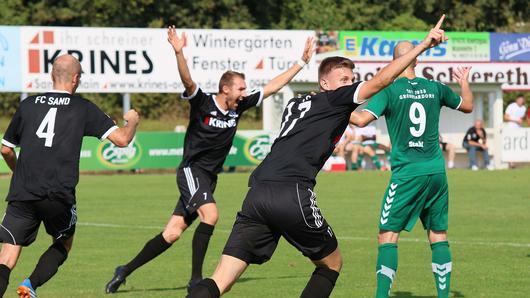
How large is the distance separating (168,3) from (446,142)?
59.3ft

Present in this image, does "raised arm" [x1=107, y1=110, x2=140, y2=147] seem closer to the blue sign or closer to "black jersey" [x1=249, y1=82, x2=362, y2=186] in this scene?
"black jersey" [x1=249, y1=82, x2=362, y2=186]

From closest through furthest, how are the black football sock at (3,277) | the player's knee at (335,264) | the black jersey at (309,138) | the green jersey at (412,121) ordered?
the black jersey at (309,138)
the player's knee at (335,264)
the black football sock at (3,277)
the green jersey at (412,121)

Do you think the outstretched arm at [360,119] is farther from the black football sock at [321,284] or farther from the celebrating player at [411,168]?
the black football sock at [321,284]

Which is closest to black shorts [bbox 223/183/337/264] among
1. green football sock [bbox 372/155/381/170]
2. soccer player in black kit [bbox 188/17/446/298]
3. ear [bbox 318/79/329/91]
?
soccer player in black kit [bbox 188/17/446/298]

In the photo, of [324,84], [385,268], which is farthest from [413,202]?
[324,84]

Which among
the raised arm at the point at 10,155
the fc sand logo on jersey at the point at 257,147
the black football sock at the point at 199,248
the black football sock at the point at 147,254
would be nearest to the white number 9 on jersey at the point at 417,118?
the black football sock at the point at 199,248

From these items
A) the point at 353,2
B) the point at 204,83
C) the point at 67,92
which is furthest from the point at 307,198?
the point at 353,2

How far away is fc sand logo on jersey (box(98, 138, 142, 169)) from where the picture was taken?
3059 centimetres

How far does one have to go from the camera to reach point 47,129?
833cm

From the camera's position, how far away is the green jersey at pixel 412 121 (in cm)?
900

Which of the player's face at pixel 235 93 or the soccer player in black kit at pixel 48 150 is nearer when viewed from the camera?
the soccer player in black kit at pixel 48 150

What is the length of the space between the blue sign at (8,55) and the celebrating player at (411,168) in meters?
23.5

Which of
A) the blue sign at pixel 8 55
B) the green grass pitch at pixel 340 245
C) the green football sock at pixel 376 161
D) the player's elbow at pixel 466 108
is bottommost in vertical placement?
the green grass pitch at pixel 340 245

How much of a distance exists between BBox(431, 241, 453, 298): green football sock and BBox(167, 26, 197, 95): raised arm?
2.74 m
